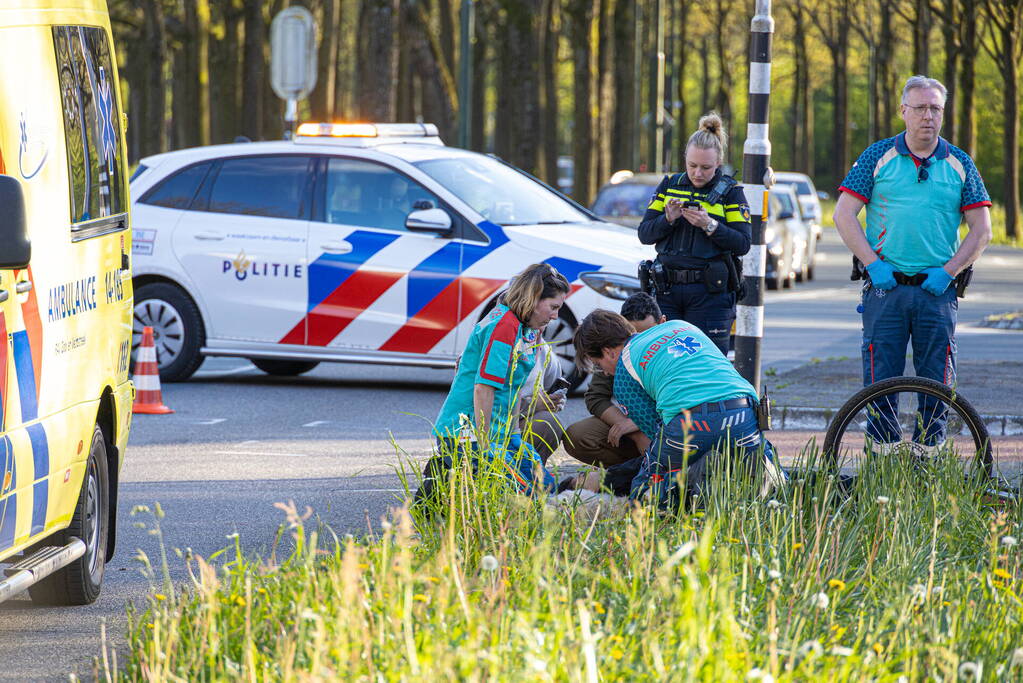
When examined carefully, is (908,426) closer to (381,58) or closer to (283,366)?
(283,366)

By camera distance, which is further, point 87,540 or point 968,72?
point 968,72

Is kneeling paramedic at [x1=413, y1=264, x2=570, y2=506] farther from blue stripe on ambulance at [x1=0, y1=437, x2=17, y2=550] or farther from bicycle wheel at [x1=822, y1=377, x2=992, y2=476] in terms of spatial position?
blue stripe on ambulance at [x1=0, y1=437, x2=17, y2=550]

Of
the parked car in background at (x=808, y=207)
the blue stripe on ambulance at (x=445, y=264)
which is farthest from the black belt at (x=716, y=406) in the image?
the parked car in background at (x=808, y=207)

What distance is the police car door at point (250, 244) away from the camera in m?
12.0

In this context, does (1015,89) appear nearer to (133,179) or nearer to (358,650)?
(133,179)

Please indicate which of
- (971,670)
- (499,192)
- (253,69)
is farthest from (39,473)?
(253,69)

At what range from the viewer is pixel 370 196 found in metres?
12.0

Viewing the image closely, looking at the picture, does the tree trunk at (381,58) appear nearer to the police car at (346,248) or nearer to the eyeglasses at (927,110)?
the police car at (346,248)

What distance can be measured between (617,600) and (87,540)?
238 cm

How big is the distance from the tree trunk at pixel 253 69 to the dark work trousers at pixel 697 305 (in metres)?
20.7

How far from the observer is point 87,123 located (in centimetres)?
600

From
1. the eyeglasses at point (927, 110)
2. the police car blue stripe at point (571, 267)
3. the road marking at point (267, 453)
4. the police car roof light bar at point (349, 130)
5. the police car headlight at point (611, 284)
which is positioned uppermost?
the eyeglasses at point (927, 110)

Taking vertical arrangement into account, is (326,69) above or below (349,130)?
above

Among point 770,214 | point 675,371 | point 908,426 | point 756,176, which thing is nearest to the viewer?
point 675,371
